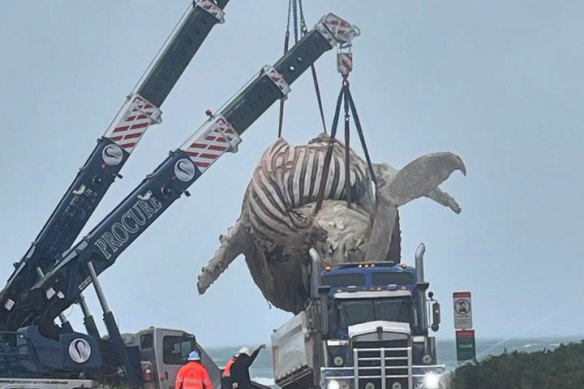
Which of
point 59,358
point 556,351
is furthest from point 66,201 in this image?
point 556,351

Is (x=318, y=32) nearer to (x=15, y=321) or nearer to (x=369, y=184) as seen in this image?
(x=369, y=184)

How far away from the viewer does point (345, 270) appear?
20.3m

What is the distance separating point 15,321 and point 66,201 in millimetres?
3256

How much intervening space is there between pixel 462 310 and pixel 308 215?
11.5m

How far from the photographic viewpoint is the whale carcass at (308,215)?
92.2 feet

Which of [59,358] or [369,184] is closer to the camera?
[59,358]

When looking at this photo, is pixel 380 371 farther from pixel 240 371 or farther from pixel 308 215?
pixel 308 215

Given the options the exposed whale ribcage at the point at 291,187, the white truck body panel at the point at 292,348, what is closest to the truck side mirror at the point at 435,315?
the white truck body panel at the point at 292,348

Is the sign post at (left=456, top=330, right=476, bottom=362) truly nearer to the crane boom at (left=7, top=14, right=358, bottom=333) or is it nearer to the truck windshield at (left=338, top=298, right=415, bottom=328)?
the truck windshield at (left=338, top=298, right=415, bottom=328)

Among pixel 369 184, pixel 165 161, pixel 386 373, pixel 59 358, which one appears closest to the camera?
pixel 386 373

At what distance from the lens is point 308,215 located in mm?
30328

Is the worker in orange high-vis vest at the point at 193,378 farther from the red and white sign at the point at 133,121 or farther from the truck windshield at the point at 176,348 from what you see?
the red and white sign at the point at 133,121

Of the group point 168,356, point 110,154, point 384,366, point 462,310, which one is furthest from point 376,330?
point 110,154

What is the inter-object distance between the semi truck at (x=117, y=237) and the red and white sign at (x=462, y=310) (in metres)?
5.81
